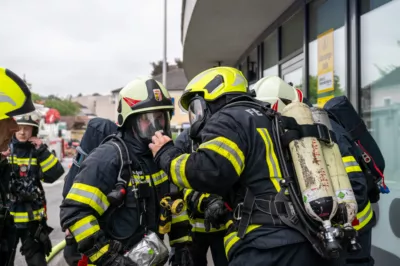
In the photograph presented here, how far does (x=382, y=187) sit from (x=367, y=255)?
1.76 ft

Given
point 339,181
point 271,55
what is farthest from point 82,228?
point 271,55

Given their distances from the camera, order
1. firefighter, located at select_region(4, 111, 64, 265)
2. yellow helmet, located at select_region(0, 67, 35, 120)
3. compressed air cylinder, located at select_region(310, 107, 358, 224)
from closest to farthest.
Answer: yellow helmet, located at select_region(0, 67, 35, 120), compressed air cylinder, located at select_region(310, 107, 358, 224), firefighter, located at select_region(4, 111, 64, 265)

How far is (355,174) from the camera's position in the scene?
8.72ft

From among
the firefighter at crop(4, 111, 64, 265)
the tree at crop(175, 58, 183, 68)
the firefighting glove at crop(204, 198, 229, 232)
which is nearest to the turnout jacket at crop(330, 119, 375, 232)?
the firefighting glove at crop(204, 198, 229, 232)

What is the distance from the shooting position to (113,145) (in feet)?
8.88

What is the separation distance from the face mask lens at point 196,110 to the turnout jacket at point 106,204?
37cm

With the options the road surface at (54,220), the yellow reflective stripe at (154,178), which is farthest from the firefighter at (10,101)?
the road surface at (54,220)

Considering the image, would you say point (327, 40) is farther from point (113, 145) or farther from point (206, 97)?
point (113, 145)

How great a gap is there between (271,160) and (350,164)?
0.69 meters

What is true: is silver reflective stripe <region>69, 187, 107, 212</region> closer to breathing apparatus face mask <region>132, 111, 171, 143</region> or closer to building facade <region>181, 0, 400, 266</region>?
breathing apparatus face mask <region>132, 111, 171, 143</region>

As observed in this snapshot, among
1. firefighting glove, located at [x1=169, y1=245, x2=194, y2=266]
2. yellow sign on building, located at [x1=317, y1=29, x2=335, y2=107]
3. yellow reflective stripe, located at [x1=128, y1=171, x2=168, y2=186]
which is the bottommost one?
firefighting glove, located at [x1=169, y1=245, x2=194, y2=266]

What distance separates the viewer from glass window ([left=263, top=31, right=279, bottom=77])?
8039 millimetres

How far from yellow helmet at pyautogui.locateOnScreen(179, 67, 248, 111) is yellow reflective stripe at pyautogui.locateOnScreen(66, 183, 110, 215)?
0.84 meters

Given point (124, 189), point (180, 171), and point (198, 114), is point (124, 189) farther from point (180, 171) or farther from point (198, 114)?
point (198, 114)
